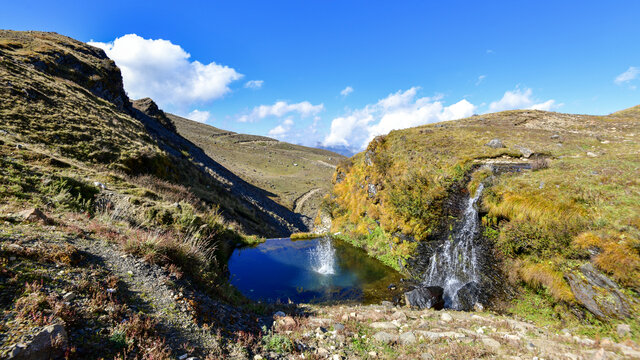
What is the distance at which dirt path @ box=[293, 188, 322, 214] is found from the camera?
6799 cm

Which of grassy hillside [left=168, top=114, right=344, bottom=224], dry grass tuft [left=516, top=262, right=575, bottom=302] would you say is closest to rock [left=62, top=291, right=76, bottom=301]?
dry grass tuft [left=516, top=262, right=575, bottom=302]

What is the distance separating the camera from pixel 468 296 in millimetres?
12141

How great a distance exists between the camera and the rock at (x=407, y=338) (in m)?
6.68

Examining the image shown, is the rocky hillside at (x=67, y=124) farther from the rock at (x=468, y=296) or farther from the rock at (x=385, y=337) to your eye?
the rock at (x=468, y=296)

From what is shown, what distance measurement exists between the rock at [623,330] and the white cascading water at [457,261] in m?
5.26

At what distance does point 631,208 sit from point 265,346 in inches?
545

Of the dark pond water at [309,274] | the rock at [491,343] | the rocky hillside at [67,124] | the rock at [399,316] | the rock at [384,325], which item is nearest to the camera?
the rock at [491,343]

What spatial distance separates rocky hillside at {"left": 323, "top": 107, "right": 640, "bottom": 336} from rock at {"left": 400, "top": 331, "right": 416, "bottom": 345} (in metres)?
6.32

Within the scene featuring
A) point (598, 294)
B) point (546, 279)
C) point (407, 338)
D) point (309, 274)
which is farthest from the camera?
point (309, 274)

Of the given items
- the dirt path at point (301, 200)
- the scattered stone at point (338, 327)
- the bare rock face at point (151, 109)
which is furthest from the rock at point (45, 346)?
the bare rock face at point (151, 109)

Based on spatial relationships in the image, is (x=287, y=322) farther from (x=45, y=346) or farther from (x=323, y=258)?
(x=323, y=258)

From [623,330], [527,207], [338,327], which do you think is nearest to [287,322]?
[338,327]

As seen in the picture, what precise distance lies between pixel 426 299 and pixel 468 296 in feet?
6.42

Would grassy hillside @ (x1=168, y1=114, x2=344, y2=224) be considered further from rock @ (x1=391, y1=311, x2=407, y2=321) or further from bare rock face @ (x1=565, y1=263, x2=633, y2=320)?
bare rock face @ (x1=565, y1=263, x2=633, y2=320)
